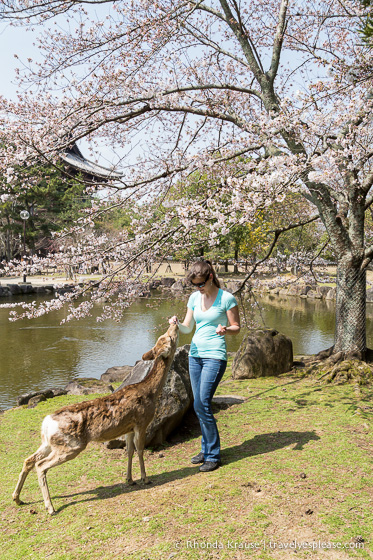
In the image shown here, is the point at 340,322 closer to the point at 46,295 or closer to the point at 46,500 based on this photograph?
the point at 46,500

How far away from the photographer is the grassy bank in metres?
2.87

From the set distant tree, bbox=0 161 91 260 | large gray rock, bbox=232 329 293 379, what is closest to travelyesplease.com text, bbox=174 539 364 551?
large gray rock, bbox=232 329 293 379

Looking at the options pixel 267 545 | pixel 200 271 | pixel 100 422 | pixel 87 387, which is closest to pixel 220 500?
pixel 267 545

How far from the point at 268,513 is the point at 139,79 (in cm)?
708

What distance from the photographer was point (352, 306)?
295 inches

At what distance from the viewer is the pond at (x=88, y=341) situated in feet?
37.0

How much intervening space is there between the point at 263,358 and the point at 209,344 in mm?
4508

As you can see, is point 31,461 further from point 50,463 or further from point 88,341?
point 88,341

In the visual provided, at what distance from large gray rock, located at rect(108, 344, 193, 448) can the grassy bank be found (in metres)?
0.17

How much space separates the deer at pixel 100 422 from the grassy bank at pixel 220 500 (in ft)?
1.10

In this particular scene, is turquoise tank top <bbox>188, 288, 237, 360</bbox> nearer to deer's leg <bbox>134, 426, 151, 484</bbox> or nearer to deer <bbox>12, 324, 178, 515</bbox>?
deer <bbox>12, 324, 178, 515</bbox>

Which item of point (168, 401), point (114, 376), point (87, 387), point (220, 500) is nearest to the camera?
point (220, 500)

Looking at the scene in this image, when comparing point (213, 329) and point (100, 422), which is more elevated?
point (213, 329)

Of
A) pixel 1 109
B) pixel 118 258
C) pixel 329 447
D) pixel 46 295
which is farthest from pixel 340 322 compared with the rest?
pixel 46 295
